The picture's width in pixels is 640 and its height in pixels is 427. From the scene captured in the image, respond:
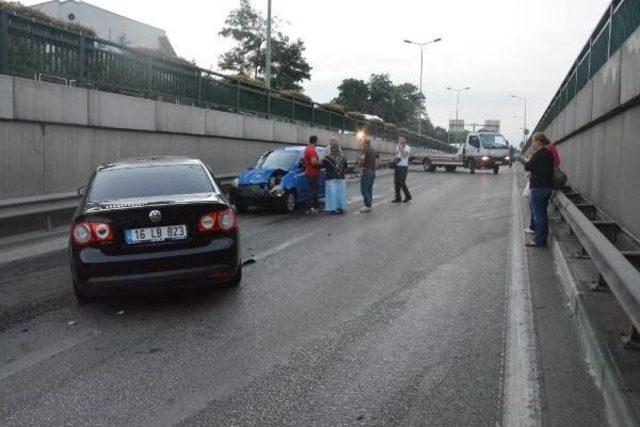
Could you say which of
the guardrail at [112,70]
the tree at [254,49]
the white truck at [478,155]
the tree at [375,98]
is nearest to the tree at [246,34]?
the tree at [254,49]

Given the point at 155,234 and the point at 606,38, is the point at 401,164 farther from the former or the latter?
the point at 155,234

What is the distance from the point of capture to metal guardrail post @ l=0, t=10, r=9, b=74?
35.3ft

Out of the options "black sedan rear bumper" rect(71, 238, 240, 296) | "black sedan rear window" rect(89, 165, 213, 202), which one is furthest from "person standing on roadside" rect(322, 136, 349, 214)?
"black sedan rear bumper" rect(71, 238, 240, 296)

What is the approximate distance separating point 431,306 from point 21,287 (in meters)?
4.41

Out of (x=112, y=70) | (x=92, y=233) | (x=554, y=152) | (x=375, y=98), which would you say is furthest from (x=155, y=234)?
(x=375, y=98)

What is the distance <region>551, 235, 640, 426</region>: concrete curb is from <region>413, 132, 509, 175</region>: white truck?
29.0 m

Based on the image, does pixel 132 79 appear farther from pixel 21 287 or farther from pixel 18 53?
pixel 21 287

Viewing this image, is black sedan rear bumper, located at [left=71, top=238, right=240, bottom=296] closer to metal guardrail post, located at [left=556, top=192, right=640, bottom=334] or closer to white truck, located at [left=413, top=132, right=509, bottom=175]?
metal guardrail post, located at [left=556, top=192, right=640, bottom=334]

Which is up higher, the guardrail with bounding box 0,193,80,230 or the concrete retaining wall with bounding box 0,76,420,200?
the concrete retaining wall with bounding box 0,76,420,200

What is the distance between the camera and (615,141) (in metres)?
8.34

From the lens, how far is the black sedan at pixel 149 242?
Result: 18.7 feet

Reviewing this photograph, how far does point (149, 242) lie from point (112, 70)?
937 centimetres

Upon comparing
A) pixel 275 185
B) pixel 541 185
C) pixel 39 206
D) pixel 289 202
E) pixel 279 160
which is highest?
→ pixel 279 160

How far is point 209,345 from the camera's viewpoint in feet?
16.1
